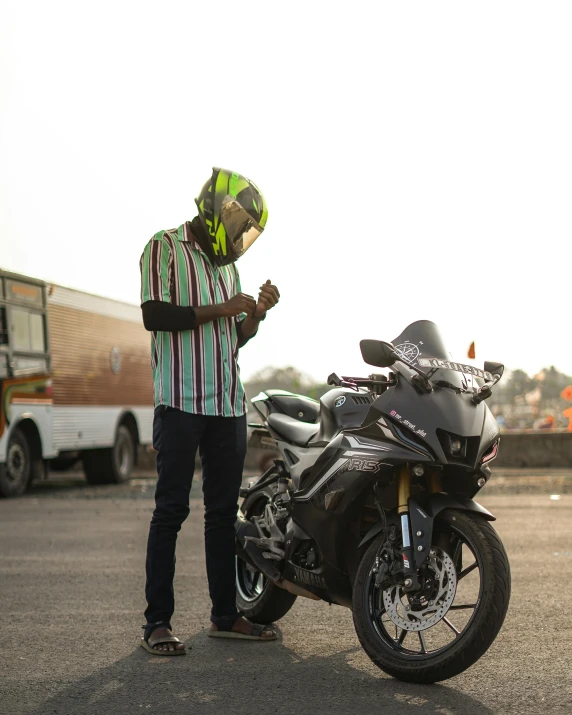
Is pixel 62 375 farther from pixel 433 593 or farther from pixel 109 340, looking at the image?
pixel 433 593

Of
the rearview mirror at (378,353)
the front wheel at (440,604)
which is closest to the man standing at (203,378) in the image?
the rearview mirror at (378,353)

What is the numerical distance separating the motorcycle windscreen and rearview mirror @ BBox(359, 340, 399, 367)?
0.05m

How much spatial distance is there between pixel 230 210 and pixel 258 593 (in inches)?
78.9

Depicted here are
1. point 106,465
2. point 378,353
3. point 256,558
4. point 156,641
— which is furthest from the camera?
point 106,465

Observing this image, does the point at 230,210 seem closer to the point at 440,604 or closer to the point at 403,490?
the point at 403,490

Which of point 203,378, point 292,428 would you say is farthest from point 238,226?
point 292,428

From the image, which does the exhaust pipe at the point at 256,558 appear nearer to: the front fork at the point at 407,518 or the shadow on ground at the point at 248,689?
the shadow on ground at the point at 248,689

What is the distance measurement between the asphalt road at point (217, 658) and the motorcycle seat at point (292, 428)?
946 mm

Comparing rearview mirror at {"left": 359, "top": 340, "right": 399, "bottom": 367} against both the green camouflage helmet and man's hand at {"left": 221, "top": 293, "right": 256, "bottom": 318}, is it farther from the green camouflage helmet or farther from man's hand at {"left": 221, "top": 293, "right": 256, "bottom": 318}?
the green camouflage helmet

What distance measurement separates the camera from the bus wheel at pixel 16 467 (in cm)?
1627

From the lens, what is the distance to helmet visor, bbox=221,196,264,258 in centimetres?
571

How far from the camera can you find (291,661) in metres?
5.36

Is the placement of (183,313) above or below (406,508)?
above

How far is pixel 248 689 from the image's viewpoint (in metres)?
4.81
